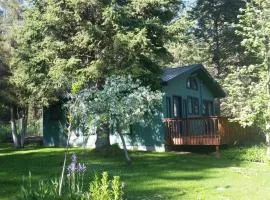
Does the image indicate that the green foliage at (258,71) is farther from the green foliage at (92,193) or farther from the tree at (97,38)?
the green foliage at (92,193)

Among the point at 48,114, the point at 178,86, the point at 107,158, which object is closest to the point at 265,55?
the point at 107,158

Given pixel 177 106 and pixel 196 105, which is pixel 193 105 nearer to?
pixel 196 105

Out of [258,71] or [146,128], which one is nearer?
[258,71]

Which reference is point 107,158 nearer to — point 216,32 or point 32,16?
point 32,16

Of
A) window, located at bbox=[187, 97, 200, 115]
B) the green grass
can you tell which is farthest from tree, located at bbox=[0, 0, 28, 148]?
window, located at bbox=[187, 97, 200, 115]

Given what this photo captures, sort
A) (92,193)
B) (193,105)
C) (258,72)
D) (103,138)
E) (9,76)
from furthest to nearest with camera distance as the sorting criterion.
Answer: (193,105)
(9,76)
(103,138)
(258,72)
(92,193)

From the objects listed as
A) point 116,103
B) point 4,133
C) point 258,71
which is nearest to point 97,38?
point 116,103

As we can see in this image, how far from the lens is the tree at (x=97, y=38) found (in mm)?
20062

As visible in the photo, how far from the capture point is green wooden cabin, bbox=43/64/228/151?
24.0 meters

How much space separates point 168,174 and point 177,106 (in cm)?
1266

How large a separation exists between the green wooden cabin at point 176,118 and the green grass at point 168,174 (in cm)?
271

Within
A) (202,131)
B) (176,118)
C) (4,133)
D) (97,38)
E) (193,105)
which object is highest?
(97,38)

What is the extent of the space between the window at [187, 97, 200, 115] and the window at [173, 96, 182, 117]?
1.32 metres

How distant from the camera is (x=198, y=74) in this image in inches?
1202
